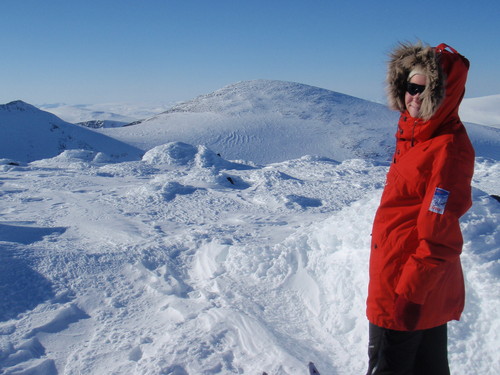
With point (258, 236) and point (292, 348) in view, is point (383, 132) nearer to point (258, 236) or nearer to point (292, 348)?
point (258, 236)

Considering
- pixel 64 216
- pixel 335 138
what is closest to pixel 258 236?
pixel 64 216

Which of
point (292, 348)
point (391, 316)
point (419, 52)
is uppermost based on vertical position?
point (419, 52)

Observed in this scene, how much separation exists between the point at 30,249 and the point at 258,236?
2.74 metres

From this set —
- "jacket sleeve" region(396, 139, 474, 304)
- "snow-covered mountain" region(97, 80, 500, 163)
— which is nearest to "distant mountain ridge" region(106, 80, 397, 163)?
"snow-covered mountain" region(97, 80, 500, 163)

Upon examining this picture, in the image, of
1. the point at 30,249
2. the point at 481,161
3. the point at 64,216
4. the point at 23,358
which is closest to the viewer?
the point at 23,358

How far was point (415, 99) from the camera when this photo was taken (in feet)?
5.91

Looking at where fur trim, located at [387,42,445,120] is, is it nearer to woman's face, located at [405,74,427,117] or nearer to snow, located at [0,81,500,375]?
woman's face, located at [405,74,427,117]

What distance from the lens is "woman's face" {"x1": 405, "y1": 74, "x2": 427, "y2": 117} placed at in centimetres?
177

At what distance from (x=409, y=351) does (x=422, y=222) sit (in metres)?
0.65

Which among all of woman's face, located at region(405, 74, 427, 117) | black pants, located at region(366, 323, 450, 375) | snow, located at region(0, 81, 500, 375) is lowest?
snow, located at region(0, 81, 500, 375)

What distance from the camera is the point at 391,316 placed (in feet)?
5.82

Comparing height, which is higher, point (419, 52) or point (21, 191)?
point (419, 52)

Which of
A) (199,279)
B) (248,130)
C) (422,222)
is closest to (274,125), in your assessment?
(248,130)

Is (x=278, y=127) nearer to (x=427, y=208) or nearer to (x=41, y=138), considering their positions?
(x=41, y=138)
